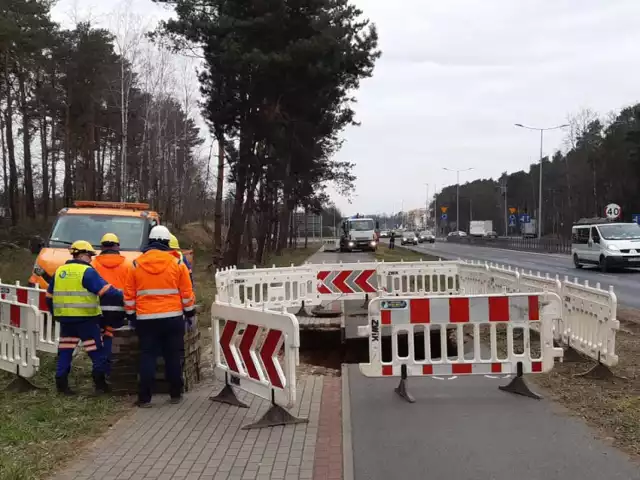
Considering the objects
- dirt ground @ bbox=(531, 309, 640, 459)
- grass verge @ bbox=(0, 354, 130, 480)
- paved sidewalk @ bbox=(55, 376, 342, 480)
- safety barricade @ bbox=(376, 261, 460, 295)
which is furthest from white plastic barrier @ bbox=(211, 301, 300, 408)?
safety barricade @ bbox=(376, 261, 460, 295)

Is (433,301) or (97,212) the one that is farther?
(97,212)

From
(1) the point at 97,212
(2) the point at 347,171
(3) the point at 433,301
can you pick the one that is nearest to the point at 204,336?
(1) the point at 97,212

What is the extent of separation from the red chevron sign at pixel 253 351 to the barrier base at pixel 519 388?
2.77 metres

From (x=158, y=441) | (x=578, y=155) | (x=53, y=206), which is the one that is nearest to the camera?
(x=158, y=441)

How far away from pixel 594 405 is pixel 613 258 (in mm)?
20829

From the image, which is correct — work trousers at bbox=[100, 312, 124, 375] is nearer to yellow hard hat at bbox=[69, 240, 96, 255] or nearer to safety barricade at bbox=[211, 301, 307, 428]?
yellow hard hat at bbox=[69, 240, 96, 255]

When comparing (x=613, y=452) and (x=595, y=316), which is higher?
(x=595, y=316)

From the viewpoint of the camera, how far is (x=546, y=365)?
741 cm

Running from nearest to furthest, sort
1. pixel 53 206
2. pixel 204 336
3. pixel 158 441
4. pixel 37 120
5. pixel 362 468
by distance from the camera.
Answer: pixel 362 468 → pixel 158 441 → pixel 204 336 → pixel 37 120 → pixel 53 206

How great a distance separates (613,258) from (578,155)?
5648 cm

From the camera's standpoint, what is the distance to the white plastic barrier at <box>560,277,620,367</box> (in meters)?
7.92

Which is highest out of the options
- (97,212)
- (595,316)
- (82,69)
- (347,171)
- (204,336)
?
(82,69)

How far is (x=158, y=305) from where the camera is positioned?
6.92 metres

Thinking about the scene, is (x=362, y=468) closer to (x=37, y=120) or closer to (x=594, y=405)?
(x=594, y=405)
